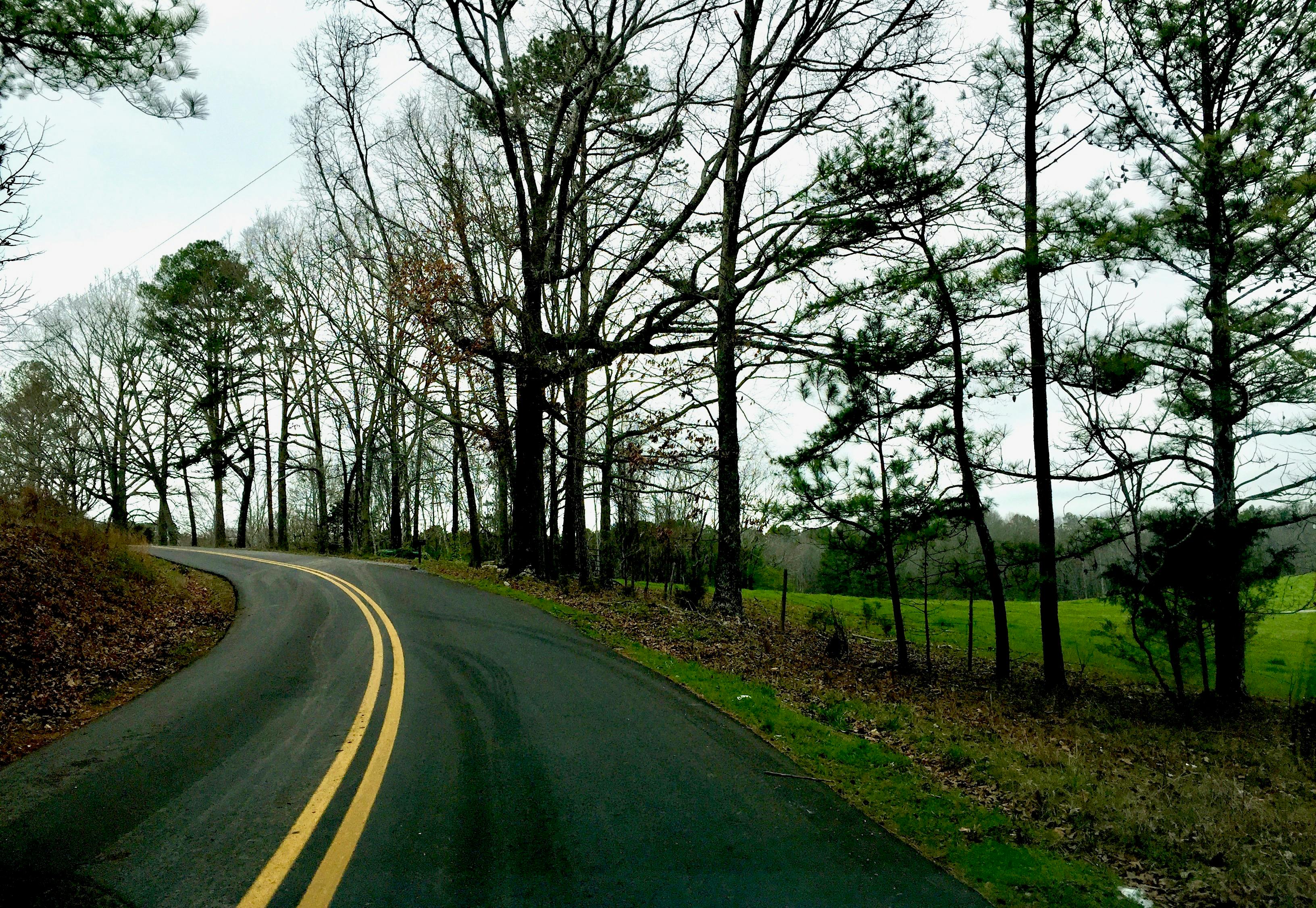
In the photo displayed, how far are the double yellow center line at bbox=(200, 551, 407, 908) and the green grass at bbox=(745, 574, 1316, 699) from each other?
1259 centimetres

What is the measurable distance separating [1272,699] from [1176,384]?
7257 millimetres

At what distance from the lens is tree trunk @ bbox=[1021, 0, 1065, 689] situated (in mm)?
13516

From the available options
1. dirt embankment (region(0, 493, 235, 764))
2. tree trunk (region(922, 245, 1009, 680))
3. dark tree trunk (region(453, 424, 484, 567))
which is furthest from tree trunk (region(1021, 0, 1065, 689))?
dark tree trunk (region(453, 424, 484, 567))

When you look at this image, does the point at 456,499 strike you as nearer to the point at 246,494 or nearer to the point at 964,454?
the point at 246,494

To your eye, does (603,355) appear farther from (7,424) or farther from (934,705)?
(7,424)

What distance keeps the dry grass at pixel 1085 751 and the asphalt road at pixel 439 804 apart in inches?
68.4

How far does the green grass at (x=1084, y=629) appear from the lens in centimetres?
1391

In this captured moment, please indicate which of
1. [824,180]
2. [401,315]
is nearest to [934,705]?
[824,180]

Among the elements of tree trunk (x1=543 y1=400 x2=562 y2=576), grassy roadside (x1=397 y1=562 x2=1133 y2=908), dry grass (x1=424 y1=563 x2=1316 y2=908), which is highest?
tree trunk (x1=543 y1=400 x2=562 y2=576)

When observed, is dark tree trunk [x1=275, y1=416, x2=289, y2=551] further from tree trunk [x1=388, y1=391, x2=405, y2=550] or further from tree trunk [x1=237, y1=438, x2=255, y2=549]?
tree trunk [x1=388, y1=391, x2=405, y2=550]

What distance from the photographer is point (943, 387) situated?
14.9 metres

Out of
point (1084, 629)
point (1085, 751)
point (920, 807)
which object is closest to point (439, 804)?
point (920, 807)

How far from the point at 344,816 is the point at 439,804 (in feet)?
1.96

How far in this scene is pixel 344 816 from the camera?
480cm
